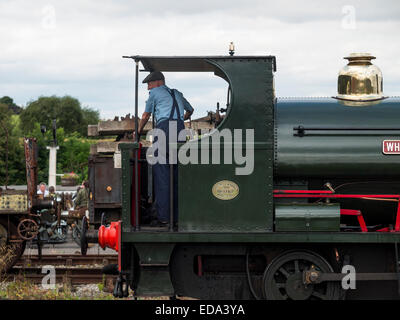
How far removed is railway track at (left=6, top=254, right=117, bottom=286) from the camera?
1073 cm

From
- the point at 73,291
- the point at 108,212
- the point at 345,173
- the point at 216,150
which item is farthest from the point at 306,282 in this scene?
the point at 108,212

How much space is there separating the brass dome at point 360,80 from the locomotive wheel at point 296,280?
1.85 metres

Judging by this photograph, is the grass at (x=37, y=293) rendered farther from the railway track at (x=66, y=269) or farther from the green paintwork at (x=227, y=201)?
the green paintwork at (x=227, y=201)

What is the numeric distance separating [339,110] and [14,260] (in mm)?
7515

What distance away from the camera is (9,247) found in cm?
1226

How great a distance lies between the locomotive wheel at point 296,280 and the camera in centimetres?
687

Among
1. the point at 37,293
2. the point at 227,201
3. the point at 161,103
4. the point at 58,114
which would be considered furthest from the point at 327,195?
the point at 58,114

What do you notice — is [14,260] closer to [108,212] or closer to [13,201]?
[13,201]

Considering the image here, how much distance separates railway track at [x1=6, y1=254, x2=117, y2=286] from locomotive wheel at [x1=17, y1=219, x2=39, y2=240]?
501 millimetres

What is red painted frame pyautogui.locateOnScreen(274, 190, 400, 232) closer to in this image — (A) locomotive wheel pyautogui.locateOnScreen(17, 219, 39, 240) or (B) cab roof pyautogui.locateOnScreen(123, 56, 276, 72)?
(B) cab roof pyautogui.locateOnScreen(123, 56, 276, 72)

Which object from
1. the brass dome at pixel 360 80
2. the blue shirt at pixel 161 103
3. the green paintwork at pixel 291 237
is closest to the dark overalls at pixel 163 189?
the blue shirt at pixel 161 103

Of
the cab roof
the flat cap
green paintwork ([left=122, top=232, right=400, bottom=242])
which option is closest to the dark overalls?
green paintwork ([left=122, top=232, right=400, bottom=242])

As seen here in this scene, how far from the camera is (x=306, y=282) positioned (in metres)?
6.80

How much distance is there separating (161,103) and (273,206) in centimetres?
170
